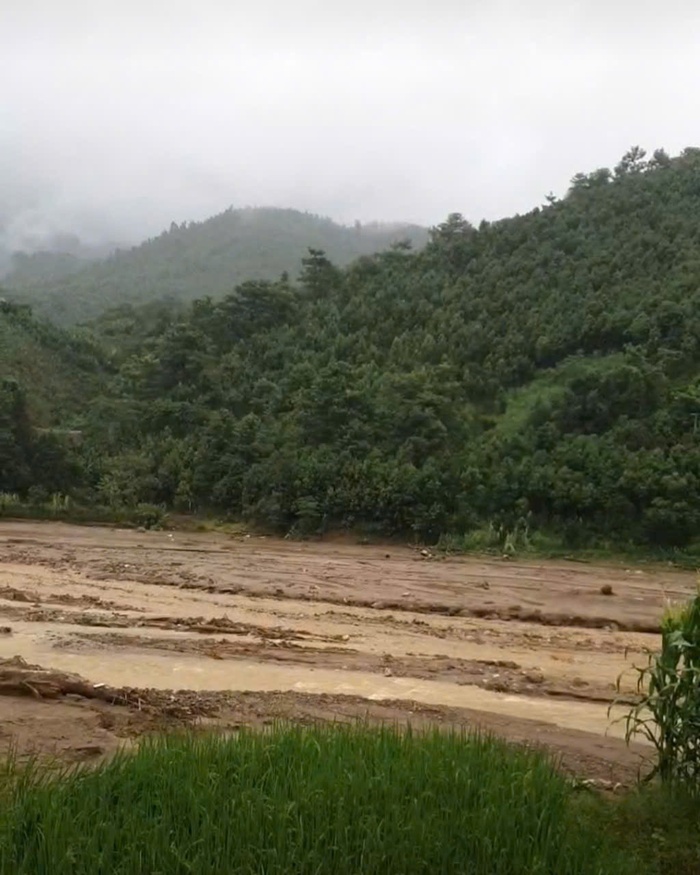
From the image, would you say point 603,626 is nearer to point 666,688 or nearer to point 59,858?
point 666,688

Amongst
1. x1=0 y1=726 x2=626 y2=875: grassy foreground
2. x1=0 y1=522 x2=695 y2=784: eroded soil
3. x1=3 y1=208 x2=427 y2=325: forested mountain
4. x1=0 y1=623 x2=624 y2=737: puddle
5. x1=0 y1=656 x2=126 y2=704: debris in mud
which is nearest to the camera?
x1=0 y1=726 x2=626 y2=875: grassy foreground

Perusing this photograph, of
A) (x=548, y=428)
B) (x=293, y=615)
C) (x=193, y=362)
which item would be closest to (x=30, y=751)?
(x=293, y=615)

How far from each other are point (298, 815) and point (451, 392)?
954 inches

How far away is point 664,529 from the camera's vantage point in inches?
851

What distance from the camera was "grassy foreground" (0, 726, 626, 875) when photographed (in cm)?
453

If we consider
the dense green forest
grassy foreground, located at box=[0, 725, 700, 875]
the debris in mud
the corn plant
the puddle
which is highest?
the dense green forest

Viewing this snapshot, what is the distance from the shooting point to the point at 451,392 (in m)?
28.6

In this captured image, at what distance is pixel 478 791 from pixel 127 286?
3603 inches

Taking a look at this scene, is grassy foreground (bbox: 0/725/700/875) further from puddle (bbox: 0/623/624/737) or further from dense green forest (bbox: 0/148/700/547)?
dense green forest (bbox: 0/148/700/547)

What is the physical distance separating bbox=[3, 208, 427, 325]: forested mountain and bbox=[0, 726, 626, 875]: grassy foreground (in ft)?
215

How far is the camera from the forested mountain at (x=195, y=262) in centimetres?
8212

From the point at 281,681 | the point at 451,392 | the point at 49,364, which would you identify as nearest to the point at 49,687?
the point at 281,681

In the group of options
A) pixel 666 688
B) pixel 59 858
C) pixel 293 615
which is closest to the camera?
pixel 59 858

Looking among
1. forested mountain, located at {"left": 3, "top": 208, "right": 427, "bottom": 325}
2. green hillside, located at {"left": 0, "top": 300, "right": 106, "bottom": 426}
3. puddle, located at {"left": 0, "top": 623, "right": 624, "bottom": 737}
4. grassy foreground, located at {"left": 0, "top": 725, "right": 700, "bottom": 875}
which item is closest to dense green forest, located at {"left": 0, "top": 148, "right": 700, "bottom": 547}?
green hillside, located at {"left": 0, "top": 300, "right": 106, "bottom": 426}
